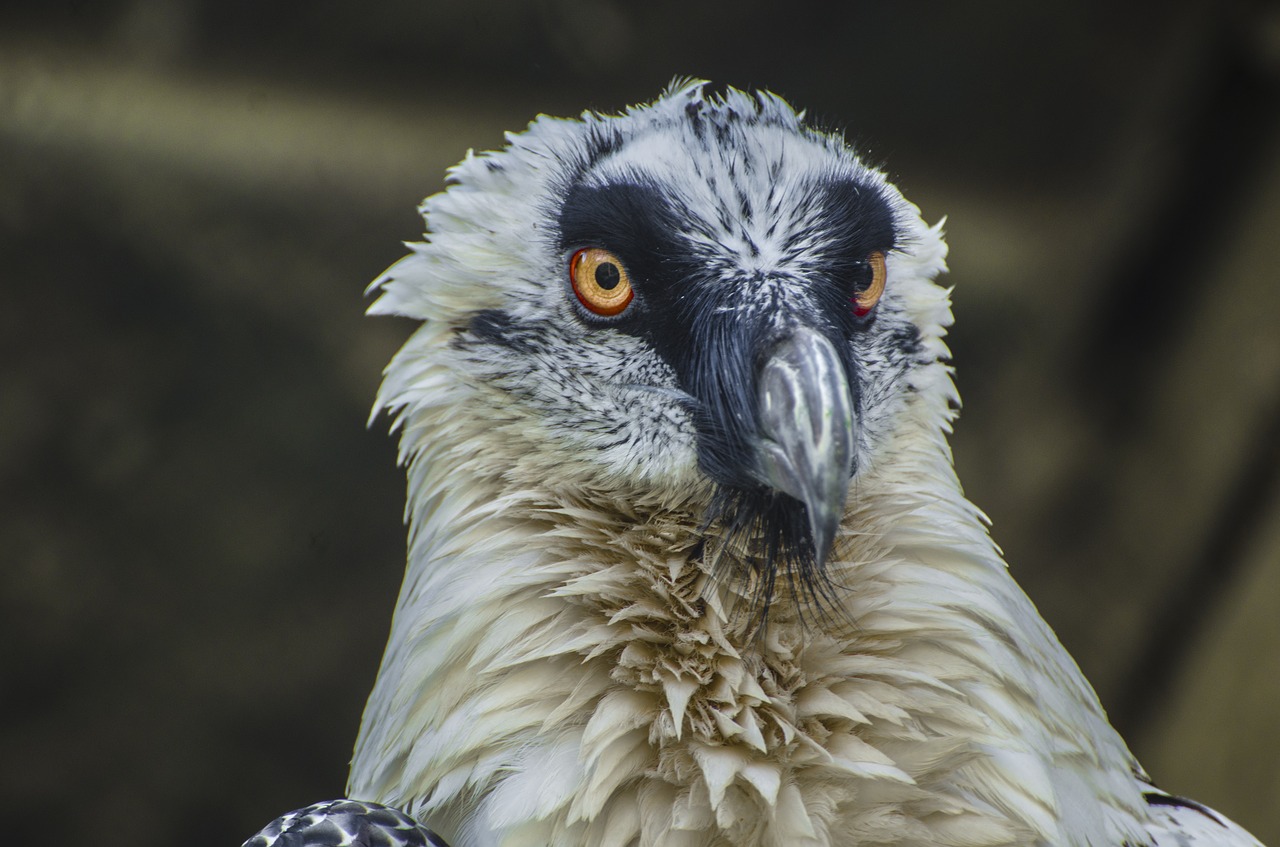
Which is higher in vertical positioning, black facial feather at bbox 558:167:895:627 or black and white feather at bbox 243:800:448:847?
black facial feather at bbox 558:167:895:627

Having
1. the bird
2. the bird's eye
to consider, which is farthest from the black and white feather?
the bird's eye

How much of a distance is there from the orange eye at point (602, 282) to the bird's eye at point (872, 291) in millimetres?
271

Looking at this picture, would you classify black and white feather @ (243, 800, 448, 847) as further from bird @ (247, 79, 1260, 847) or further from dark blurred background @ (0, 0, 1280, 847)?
dark blurred background @ (0, 0, 1280, 847)

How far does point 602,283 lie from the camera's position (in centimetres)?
121

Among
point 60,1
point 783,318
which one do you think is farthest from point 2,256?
point 783,318

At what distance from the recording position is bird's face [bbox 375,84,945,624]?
1081 millimetres

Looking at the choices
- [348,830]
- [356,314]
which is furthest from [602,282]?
[356,314]

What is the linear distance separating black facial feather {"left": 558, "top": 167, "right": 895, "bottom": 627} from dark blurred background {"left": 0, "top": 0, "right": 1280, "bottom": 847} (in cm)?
121

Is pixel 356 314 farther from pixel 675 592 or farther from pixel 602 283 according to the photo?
pixel 675 592

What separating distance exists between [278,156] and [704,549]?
1792 mm

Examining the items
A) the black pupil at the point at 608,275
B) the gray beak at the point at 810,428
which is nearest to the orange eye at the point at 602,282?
the black pupil at the point at 608,275

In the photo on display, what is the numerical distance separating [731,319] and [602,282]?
185mm

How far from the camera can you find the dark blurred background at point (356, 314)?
7.86 ft

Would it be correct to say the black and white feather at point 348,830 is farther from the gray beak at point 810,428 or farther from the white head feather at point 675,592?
the gray beak at point 810,428
